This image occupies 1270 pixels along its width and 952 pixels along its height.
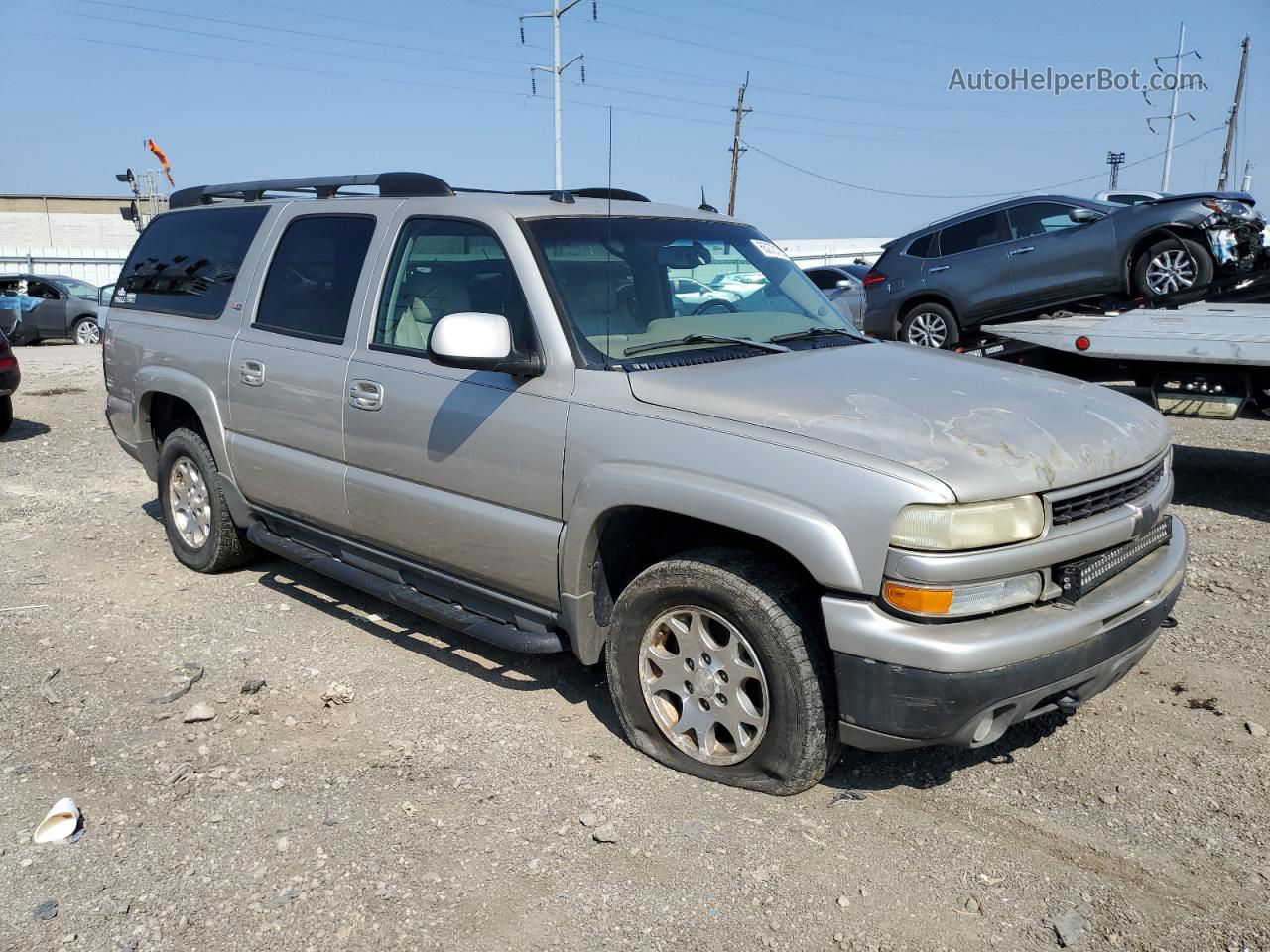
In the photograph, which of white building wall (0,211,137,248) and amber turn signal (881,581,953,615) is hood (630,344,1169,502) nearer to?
amber turn signal (881,581,953,615)

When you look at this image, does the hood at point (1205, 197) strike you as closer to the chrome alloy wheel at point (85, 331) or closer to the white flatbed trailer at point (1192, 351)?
the white flatbed trailer at point (1192, 351)

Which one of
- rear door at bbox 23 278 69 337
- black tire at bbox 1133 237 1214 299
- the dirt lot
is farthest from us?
rear door at bbox 23 278 69 337

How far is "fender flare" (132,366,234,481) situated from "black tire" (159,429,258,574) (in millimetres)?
106

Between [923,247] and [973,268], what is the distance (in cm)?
77

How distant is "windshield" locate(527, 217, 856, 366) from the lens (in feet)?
12.7

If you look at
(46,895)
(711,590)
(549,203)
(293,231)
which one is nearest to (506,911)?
(711,590)

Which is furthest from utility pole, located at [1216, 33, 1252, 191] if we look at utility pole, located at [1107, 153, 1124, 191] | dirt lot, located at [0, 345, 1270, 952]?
dirt lot, located at [0, 345, 1270, 952]

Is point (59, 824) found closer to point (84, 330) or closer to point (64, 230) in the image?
point (84, 330)

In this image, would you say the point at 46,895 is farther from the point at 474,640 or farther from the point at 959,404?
the point at 959,404

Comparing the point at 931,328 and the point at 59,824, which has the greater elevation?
the point at 931,328

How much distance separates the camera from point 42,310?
20.7 metres

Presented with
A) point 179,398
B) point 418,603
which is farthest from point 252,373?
point 418,603

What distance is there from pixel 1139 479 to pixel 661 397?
1614 millimetres

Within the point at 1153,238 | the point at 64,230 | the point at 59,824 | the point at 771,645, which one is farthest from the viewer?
the point at 64,230
